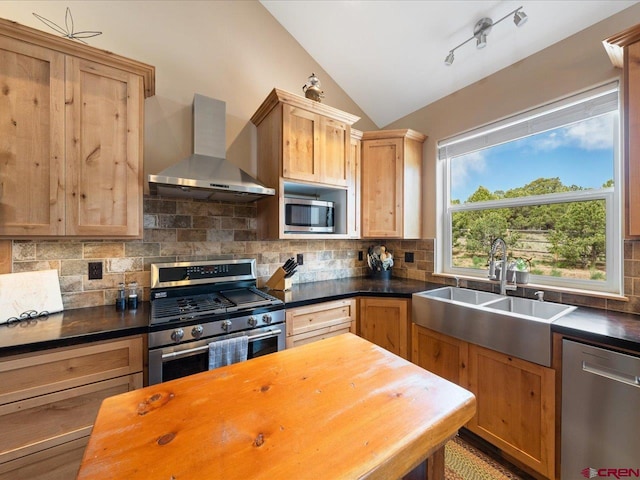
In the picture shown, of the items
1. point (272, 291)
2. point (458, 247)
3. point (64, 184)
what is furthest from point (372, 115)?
point (64, 184)

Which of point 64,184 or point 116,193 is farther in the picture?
point 116,193

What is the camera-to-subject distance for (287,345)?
1.92 metres

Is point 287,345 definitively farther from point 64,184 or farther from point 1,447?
point 64,184

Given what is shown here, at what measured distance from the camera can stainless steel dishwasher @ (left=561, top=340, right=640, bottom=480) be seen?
119 cm

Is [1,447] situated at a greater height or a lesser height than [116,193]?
lesser

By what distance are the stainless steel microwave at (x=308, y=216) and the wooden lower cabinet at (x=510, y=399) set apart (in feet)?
4.33

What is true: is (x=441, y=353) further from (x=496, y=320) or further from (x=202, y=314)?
(x=202, y=314)

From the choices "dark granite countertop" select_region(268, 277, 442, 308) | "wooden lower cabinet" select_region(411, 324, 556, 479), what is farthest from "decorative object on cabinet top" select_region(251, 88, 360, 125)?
"wooden lower cabinet" select_region(411, 324, 556, 479)

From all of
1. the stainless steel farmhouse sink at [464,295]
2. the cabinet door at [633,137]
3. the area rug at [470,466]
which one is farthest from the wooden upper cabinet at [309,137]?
the area rug at [470,466]

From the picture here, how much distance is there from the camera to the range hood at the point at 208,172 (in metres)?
1.73

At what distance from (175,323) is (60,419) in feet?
2.03

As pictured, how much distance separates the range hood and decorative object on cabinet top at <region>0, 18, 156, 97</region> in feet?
1.39

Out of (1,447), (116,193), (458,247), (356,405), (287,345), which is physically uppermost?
(116,193)

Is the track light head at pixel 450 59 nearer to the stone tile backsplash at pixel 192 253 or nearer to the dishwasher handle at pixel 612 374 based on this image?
the stone tile backsplash at pixel 192 253
